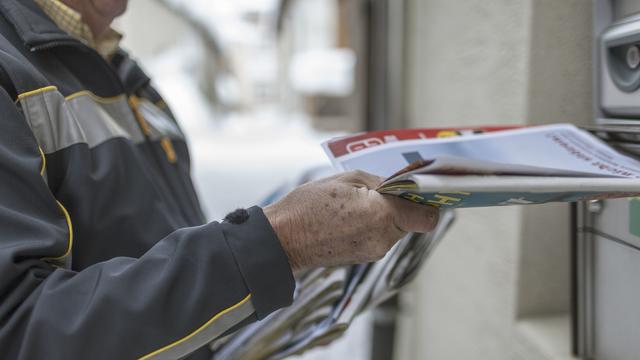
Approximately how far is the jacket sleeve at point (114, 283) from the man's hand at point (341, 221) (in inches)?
0.8

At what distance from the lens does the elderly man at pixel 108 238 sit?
446mm

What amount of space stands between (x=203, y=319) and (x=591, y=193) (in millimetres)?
371

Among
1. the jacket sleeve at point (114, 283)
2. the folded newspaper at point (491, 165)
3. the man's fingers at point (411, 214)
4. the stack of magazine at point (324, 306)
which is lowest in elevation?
the stack of magazine at point (324, 306)

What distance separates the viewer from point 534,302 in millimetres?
840

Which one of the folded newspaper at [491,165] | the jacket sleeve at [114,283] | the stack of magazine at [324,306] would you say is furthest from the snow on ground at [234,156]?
the jacket sleeve at [114,283]

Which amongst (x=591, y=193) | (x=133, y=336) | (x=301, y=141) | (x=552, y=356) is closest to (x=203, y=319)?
(x=133, y=336)

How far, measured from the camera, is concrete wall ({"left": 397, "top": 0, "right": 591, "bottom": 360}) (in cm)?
78

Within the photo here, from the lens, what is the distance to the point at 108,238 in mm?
610

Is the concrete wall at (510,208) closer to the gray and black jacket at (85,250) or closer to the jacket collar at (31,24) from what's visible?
the gray and black jacket at (85,250)

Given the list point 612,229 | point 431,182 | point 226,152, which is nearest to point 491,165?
point 431,182

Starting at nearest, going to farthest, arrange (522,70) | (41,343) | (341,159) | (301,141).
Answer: (41,343) → (341,159) → (522,70) → (301,141)

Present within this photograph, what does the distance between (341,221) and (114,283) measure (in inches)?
8.7

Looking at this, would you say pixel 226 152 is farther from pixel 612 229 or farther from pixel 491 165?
pixel 491 165

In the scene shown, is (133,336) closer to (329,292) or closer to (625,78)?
(329,292)
